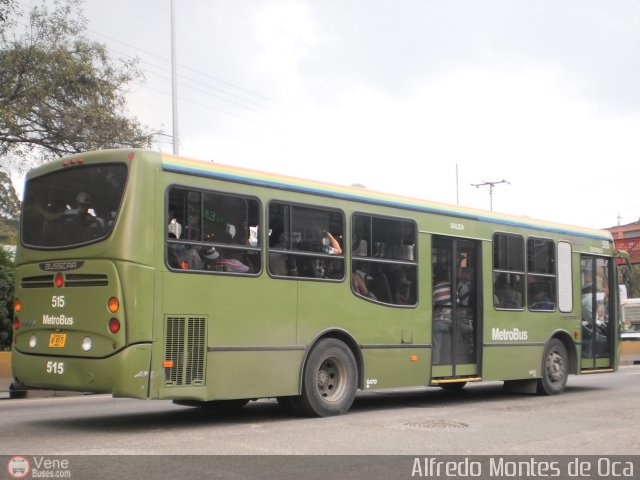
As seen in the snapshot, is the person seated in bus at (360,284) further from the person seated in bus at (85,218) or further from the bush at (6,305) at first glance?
the bush at (6,305)

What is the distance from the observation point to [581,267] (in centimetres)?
1510

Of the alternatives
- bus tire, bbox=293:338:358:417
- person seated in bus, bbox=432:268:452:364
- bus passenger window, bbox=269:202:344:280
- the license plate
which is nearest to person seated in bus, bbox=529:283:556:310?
person seated in bus, bbox=432:268:452:364

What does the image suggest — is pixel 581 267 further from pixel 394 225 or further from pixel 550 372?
pixel 394 225

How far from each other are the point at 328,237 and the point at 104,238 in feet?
10.0

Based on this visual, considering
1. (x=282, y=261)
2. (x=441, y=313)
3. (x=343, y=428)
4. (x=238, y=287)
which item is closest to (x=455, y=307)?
(x=441, y=313)

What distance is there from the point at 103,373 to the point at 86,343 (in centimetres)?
44

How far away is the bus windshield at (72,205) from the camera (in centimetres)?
880

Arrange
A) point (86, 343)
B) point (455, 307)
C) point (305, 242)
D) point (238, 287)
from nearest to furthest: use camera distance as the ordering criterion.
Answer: point (86, 343) < point (238, 287) < point (305, 242) < point (455, 307)

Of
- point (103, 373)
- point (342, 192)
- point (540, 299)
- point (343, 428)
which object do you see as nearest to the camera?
point (103, 373)

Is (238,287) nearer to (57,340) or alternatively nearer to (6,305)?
(57,340)

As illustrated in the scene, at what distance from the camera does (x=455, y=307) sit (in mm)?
12531

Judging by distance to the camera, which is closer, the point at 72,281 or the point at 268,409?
the point at 72,281

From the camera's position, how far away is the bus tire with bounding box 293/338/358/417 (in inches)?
393

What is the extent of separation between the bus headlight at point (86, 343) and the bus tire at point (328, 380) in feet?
8.83
